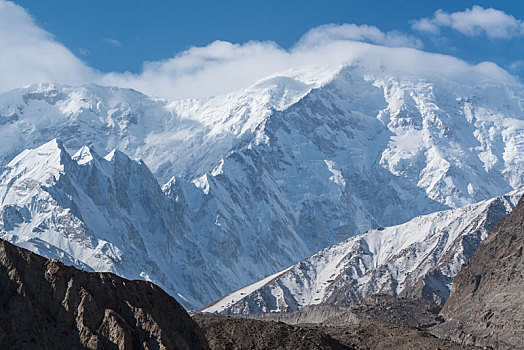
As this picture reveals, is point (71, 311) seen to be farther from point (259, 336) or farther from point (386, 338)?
point (386, 338)

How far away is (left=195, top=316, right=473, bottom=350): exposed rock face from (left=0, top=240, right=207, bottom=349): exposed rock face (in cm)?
4511

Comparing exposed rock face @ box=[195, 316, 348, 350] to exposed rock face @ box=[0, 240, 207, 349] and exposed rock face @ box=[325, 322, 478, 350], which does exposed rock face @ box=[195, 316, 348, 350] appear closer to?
exposed rock face @ box=[325, 322, 478, 350]

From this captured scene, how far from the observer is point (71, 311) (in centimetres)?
8800

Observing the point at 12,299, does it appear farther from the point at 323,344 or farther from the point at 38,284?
the point at 323,344

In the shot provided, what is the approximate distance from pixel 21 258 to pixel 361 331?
310ft

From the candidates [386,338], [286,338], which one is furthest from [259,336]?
[386,338]

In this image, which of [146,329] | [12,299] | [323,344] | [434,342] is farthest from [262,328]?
[12,299]

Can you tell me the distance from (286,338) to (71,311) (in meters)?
61.8

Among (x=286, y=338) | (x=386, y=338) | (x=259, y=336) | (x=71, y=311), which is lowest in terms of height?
(x=386, y=338)

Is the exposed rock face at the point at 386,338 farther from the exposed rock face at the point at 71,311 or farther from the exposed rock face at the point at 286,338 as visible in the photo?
the exposed rock face at the point at 71,311

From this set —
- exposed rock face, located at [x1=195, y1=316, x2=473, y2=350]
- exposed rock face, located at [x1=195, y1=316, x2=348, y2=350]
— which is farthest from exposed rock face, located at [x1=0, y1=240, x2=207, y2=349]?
exposed rock face, located at [x1=195, y1=316, x2=473, y2=350]

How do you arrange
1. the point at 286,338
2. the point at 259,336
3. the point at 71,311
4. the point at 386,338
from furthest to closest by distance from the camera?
the point at 386,338, the point at 286,338, the point at 259,336, the point at 71,311

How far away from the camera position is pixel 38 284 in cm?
8831

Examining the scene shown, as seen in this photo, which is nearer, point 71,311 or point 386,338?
point 71,311
